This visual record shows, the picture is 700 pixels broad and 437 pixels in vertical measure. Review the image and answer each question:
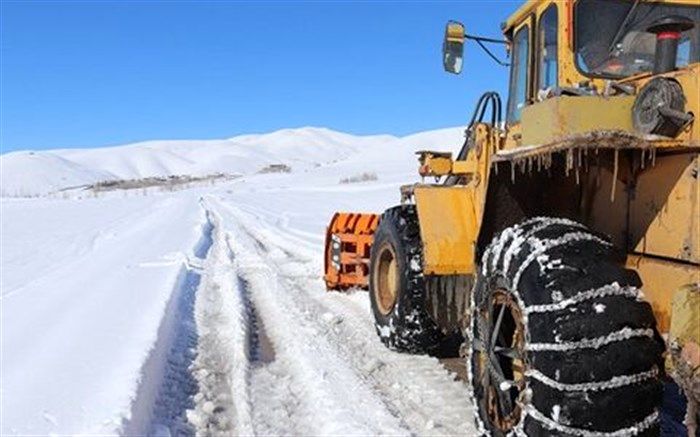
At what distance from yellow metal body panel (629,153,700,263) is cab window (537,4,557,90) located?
1022 millimetres

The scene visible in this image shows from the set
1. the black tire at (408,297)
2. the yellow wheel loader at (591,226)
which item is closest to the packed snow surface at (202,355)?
the black tire at (408,297)

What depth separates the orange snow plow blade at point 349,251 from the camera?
26.0 ft

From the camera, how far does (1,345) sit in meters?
5.23

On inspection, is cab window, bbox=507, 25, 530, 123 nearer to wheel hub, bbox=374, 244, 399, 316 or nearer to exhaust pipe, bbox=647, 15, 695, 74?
exhaust pipe, bbox=647, 15, 695, 74

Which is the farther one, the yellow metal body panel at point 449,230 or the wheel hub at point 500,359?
the yellow metal body panel at point 449,230

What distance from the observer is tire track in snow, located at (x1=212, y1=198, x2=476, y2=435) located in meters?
4.23

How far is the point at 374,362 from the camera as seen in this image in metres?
5.34

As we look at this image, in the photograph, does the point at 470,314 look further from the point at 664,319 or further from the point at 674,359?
the point at 674,359

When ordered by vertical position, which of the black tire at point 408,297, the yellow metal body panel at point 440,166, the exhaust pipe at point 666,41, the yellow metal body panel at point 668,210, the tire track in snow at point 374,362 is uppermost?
the exhaust pipe at point 666,41

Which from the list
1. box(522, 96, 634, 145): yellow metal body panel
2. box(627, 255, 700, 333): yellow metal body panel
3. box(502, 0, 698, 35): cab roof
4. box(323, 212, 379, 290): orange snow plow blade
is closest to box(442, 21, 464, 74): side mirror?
box(502, 0, 698, 35): cab roof

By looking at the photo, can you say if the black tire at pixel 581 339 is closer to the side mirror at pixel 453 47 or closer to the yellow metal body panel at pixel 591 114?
the yellow metal body panel at pixel 591 114

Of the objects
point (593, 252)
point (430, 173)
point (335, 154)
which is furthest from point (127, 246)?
point (335, 154)

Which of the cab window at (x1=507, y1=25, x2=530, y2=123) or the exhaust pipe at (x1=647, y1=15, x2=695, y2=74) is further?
the cab window at (x1=507, y1=25, x2=530, y2=123)

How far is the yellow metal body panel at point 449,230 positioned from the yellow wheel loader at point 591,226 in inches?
6.5
